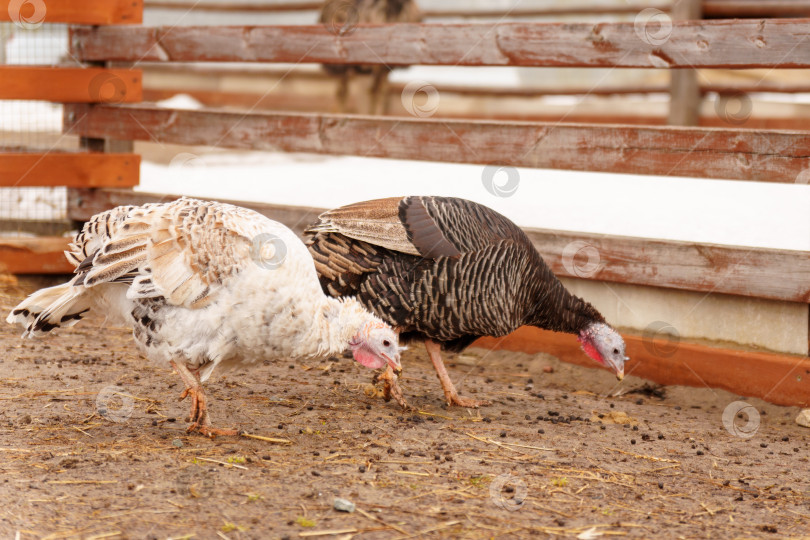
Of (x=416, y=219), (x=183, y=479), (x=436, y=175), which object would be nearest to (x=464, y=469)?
(x=183, y=479)

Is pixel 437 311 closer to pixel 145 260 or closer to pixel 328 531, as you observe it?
pixel 145 260

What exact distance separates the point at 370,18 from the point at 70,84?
4502 millimetres

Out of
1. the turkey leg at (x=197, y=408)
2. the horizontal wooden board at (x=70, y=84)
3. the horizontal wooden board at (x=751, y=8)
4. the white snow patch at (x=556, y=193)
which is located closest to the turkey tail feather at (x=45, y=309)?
the turkey leg at (x=197, y=408)

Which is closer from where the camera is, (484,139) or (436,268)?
(436,268)

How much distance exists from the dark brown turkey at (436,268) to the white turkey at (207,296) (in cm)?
55

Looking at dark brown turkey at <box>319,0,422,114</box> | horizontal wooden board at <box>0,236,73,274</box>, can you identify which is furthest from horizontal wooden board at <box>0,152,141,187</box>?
dark brown turkey at <box>319,0,422,114</box>

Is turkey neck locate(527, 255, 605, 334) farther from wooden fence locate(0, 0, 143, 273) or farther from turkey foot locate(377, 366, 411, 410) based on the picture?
wooden fence locate(0, 0, 143, 273)

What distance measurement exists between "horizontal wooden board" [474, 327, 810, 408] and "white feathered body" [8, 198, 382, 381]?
1896 millimetres

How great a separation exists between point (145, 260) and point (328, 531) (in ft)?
4.66

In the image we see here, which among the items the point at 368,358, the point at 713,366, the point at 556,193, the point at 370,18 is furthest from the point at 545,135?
the point at 370,18

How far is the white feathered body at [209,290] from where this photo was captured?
3.50 metres

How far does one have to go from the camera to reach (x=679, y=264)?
4.72 m

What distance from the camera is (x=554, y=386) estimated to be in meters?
4.99

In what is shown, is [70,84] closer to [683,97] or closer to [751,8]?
[683,97]
